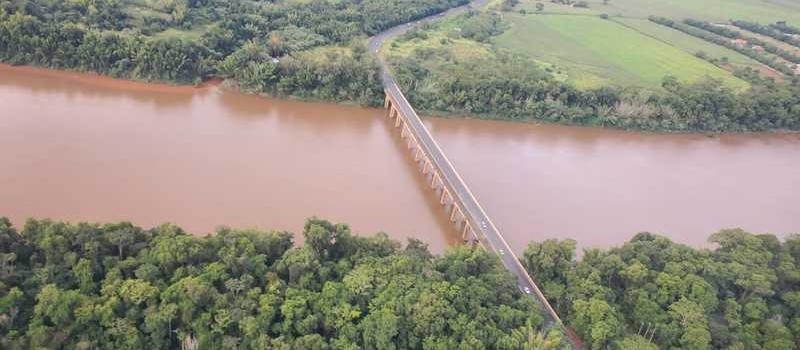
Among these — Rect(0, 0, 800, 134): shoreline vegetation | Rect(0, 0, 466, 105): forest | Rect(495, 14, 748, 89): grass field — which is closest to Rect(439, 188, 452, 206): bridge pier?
Rect(0, 0, 800, 134): shoreline vegetation

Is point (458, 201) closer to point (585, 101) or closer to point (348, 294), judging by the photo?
point (348, 294)

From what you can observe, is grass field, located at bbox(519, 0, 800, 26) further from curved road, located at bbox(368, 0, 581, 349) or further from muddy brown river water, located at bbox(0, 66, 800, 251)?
curved road, located at bbox(368, 0, 581, 349)

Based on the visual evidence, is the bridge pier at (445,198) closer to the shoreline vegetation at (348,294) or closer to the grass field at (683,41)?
the shoreline vegetation at (348,294)

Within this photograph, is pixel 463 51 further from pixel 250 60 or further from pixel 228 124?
pixel 228 124

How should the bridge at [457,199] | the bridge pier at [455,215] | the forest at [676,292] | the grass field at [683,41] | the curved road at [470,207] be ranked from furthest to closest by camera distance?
the grass field at [683,41] < the bridge pier at [455,215] < the bridge at [457,199] < the curved road at [470,207] < the forest at [676,292]

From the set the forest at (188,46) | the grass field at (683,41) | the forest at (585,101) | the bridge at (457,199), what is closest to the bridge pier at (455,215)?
the bridge at (457,199)

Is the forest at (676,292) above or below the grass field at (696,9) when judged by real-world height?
below

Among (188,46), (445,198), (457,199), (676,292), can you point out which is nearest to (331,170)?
(445,198)
